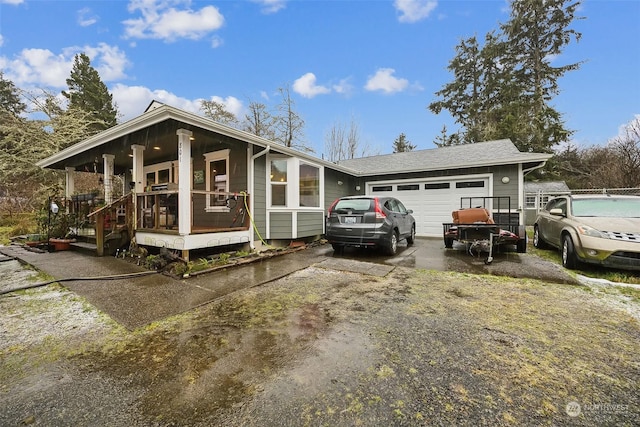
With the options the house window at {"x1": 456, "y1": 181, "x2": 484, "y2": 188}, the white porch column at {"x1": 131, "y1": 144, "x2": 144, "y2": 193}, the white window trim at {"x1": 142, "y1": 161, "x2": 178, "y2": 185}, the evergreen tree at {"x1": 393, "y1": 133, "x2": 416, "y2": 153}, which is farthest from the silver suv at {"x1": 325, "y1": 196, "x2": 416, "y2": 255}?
the evergreen tree at {"x1": 393, "y1": 133, "x2": 416, "y2": 153}

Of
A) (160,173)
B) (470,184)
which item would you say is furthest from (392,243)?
(160,173)

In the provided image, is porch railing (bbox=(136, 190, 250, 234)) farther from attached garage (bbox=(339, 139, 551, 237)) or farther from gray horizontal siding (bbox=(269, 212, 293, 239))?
attached garage (bbox=(339, 139, 551, 237))

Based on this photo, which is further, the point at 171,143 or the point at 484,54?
the point at 484,54

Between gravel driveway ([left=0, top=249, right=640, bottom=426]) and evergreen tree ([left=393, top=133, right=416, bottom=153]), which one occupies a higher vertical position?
evergreen tree ([left=393, top=133, right=416, bottom=153])

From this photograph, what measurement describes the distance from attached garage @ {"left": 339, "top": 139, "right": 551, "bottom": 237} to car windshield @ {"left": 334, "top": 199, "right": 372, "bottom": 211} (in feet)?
15.6

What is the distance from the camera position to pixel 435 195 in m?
10.1

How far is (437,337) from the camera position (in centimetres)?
249

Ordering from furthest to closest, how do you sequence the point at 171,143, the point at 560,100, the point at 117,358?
the point at 560,100
the point at 171,143
the point at 117,358

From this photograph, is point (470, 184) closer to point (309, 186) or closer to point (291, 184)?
point (309, 186)

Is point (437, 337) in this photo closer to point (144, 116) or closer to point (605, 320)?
point (605, 320)

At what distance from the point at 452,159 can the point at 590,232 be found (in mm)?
6076

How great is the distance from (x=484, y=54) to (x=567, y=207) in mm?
23167

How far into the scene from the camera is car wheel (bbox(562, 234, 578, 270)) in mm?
4914

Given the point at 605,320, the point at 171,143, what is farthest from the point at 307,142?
the point at 605,320
